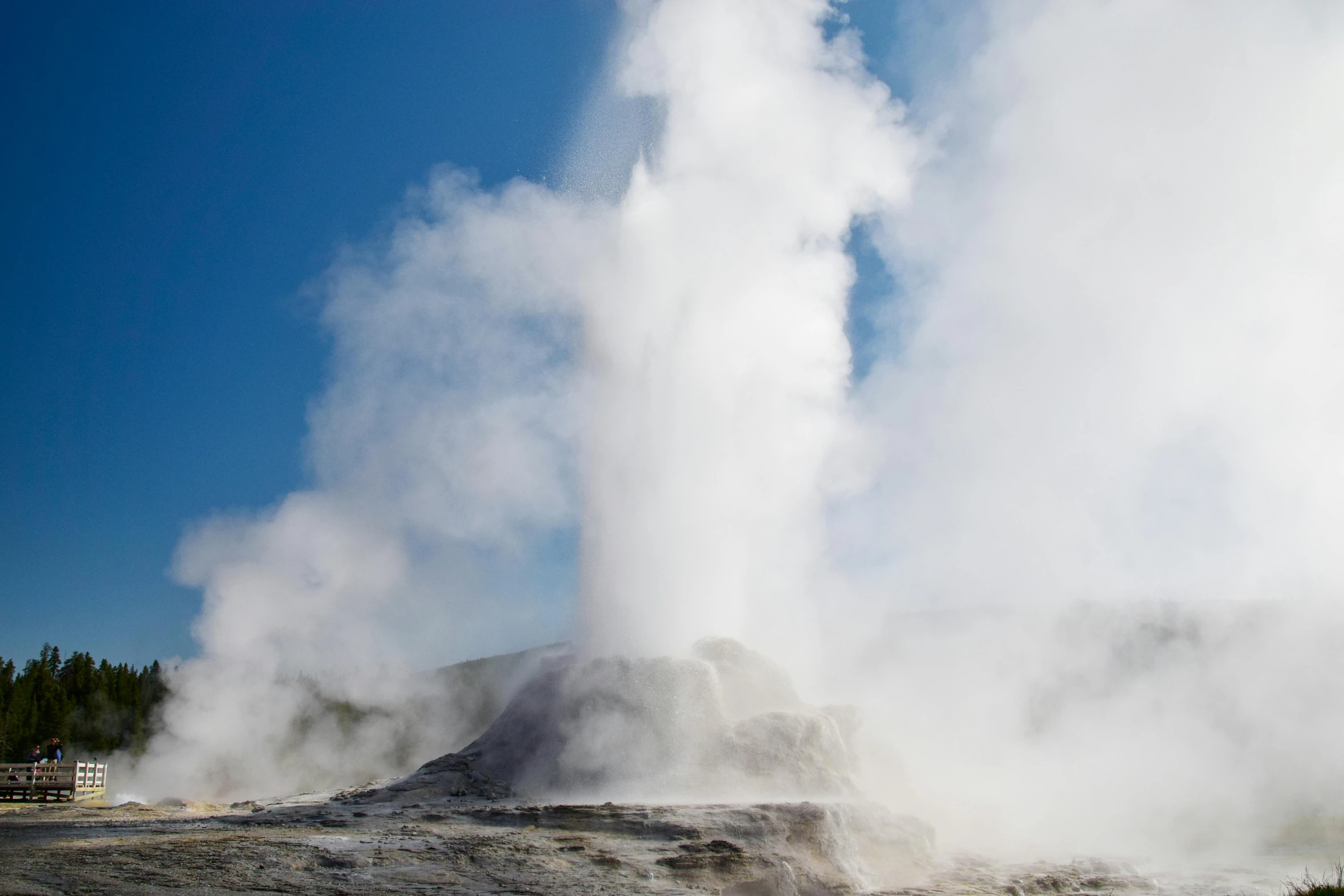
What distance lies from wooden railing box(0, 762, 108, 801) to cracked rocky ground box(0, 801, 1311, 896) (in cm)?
689

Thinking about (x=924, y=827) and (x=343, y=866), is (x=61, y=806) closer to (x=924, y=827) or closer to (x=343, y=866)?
(x=343, y=866)

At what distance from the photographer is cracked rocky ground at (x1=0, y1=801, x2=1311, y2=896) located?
7434 millimetres

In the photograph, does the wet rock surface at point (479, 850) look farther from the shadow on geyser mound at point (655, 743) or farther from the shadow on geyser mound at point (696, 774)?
the shadow on geyser mound at point (655, 743)

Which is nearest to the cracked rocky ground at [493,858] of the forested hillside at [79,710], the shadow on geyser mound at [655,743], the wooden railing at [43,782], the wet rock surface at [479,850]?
the wet rock surface at [479,850]

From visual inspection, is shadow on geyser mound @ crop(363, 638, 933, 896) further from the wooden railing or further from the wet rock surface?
the wooden railing

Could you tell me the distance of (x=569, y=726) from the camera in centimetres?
1299

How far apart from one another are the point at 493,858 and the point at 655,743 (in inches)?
170

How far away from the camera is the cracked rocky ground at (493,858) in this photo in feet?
24.4

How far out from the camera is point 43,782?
17.8 meters

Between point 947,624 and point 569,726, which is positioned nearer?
point 569,726

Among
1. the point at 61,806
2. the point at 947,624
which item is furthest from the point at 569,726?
the point at 947,624

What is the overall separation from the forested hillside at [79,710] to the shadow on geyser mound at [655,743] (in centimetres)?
2306

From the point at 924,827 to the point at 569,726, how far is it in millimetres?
5252

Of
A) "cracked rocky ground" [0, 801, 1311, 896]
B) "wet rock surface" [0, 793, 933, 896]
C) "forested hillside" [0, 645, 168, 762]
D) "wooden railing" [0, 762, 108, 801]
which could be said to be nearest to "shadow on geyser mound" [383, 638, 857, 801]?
"wet rock surface" [0, 793, 933, 896]
